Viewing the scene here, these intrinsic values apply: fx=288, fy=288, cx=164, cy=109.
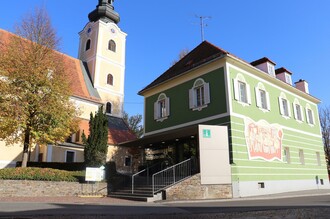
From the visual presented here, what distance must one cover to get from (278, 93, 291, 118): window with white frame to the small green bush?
602 inches

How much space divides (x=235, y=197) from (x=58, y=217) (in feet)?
34.4

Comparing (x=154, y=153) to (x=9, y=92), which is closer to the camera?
(x=9, y=92)

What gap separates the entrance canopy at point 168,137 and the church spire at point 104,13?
2594 cm

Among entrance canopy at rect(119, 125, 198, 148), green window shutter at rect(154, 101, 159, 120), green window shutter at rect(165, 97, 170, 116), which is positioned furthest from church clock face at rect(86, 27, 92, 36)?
entrance canopy at rect(119, 125, 198, 148)

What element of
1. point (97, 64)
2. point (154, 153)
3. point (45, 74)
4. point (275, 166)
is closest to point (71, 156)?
point (154, 153)

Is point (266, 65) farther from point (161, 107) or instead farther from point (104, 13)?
point (104, 13)

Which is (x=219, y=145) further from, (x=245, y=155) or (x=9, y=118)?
(x=9, y=118)

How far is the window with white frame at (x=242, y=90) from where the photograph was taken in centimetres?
1814

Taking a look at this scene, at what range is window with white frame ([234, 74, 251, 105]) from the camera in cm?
1814

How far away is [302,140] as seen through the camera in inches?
930

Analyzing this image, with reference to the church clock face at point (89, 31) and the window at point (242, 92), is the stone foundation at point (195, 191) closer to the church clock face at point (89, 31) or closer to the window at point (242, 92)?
the window at point (242, 92)

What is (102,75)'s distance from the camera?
3788 cm

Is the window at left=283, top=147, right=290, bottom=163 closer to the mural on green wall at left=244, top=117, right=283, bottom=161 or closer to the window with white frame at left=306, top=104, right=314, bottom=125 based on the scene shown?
the mural on green wall at left=244, top=117, right=283, bottom=161

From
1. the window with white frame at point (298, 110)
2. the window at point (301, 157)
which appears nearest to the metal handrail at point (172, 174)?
the window at point (301, 157)
